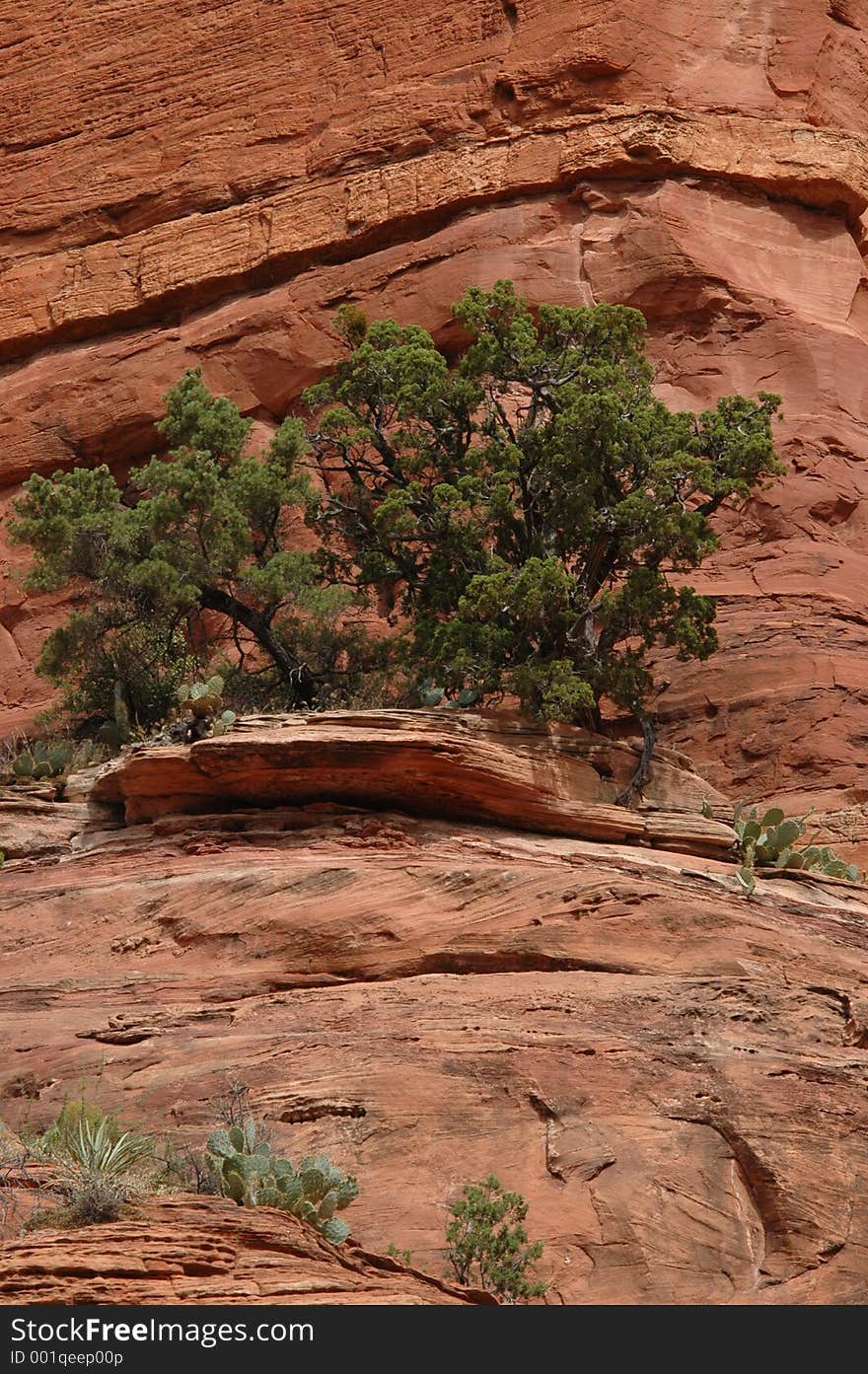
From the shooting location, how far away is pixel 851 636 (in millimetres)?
22453

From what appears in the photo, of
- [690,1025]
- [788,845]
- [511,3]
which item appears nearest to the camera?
[690,1025]

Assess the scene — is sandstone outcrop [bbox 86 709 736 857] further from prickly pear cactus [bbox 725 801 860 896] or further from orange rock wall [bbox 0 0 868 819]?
orange rock wall [bbox 0 0 868 819]

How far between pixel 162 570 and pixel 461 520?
3232 millimetres

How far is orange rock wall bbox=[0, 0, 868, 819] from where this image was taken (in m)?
25.3

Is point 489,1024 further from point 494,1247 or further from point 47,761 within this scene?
point 47,761

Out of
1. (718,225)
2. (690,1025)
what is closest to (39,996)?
(690,1025)

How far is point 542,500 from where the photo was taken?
20.4 m

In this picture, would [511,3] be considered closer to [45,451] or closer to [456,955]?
[45,451]

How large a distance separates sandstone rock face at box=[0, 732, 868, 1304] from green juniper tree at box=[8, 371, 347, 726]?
4752 mm

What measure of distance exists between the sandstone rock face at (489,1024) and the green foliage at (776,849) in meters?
0.29

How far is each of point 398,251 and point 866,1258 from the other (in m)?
16.7

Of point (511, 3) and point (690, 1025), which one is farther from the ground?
point (511, 3)

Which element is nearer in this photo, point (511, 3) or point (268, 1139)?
point (268, 1139)

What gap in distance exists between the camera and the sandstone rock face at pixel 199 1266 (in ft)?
33.3
